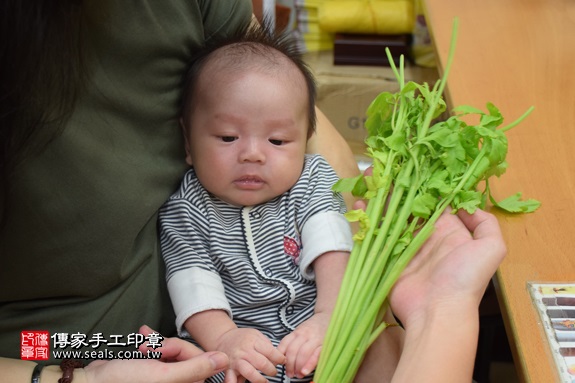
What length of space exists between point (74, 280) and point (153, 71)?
16.3 inches

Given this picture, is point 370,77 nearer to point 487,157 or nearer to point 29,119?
point 487,157

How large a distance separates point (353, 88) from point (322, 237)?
1.68m

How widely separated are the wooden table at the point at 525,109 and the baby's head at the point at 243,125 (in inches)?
17.5

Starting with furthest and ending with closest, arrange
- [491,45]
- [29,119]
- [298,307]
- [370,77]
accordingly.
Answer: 1. [370,77]
2. [491,45]
3. [298,307]
4. [29,119]

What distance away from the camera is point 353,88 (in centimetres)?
296

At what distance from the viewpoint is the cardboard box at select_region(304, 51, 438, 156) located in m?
2.95

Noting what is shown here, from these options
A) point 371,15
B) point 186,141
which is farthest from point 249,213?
point 371,15

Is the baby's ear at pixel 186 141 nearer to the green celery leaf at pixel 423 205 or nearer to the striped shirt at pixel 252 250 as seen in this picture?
the striped shirt at pixel 252 250

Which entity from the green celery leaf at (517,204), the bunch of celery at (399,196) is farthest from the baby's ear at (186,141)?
the green celery leaf at (517,204)

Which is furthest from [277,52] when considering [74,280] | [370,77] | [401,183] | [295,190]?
[370,77]

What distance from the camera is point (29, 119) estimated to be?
97 centimetres

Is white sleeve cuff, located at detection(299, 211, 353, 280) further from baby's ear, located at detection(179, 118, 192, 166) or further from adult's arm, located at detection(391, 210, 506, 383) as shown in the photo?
baby's ear, located at detection(179, 118, 192, 166)

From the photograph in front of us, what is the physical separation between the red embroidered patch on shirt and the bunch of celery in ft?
0.51

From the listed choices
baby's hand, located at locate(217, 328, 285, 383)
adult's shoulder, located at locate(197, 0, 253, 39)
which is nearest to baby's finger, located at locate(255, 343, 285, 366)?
baby's hand, located at locate(217, 328, 285, 383)
